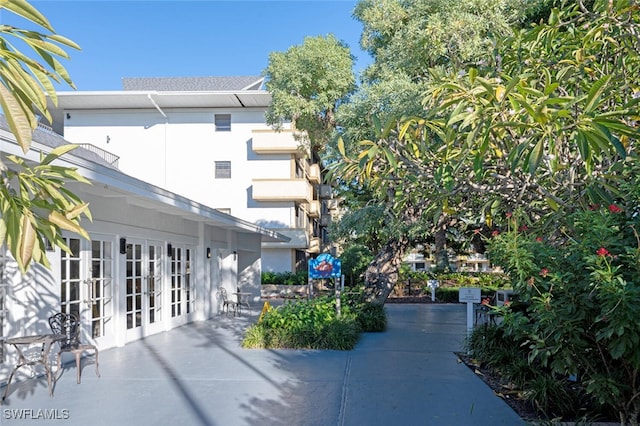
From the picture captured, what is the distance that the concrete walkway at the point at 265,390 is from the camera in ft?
18.0

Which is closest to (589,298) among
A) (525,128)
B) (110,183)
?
(525,128)

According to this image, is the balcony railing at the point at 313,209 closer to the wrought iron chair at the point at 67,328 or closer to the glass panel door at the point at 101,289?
the glass panel door at the point at 101,289

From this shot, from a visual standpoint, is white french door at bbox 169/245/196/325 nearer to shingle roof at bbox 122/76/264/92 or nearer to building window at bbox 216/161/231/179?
building window at bbox 216/161/231/179

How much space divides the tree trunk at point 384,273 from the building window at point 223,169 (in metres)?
16.4

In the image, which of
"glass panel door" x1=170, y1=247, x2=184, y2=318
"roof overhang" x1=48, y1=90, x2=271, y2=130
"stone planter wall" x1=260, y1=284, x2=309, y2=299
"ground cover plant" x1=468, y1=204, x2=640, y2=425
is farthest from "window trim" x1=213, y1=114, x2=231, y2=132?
"ground cover plant" x1=468, y1=204, x2=640, y2=425

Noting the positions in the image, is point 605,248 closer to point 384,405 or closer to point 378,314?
point 384,405

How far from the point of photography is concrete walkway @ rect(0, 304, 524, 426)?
548 cm

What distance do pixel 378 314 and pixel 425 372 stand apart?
4749mm

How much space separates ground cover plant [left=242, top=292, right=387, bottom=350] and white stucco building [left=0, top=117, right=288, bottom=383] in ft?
8.85

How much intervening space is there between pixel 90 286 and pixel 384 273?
7181 millimetres

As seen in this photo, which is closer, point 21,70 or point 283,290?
point 21,70

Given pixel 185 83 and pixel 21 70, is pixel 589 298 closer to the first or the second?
pixel 21 70

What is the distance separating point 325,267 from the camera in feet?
40.5

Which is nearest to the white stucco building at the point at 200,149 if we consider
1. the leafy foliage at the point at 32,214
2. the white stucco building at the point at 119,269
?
the white stucco building at the point at 119,269
